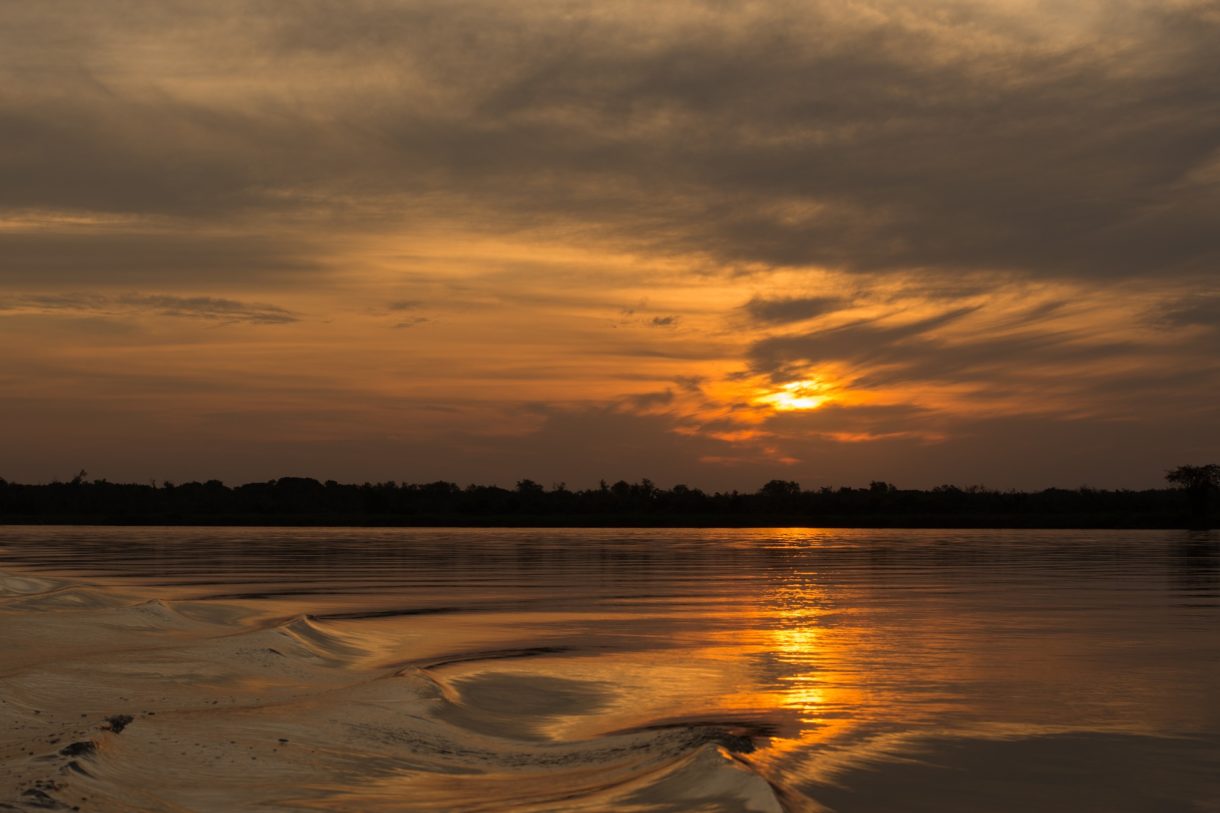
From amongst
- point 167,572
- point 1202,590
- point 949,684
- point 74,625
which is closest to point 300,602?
point 74,625

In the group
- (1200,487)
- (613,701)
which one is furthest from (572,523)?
(613,701)

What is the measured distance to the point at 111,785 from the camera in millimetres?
11422

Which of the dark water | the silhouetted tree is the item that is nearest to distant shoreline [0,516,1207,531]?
the silhouetted tree

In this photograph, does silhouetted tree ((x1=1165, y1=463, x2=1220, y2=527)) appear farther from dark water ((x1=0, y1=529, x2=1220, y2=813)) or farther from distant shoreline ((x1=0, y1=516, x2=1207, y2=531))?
dark water ((x1=0, y1=529, x2=1220, y2=813))

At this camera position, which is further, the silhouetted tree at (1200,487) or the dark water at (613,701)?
the silhouetted tree at (1200,487)

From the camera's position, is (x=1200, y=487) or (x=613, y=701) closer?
(x=613, y=701)

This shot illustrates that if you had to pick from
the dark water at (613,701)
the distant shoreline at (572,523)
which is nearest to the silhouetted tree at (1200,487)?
the distant shoreline at (572,523)

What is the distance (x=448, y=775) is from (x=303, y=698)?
554 cm

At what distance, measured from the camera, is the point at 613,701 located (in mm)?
18734

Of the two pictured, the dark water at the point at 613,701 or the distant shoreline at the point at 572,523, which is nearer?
the dark water at the point at 613,701

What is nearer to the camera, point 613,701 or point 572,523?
point 613,701

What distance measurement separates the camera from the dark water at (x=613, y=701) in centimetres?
1239

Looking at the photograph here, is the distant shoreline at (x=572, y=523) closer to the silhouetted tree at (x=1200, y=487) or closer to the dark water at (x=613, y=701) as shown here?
the silhouetted tree at (x=1200, y=487)

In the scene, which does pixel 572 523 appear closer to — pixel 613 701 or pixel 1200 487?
pixel 1200 487
